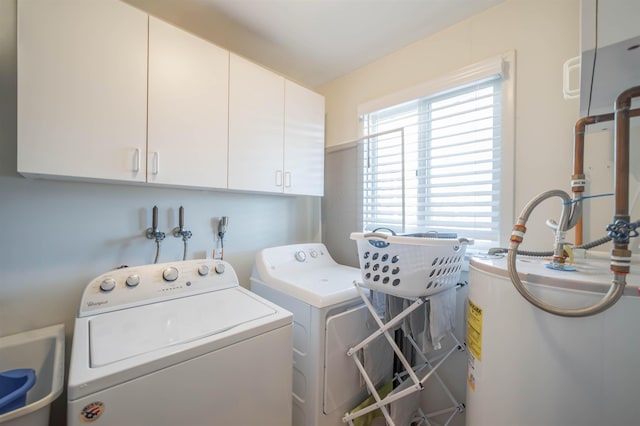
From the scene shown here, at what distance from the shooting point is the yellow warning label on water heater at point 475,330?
905 mm

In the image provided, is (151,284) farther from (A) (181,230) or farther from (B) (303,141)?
(B) (303,141)

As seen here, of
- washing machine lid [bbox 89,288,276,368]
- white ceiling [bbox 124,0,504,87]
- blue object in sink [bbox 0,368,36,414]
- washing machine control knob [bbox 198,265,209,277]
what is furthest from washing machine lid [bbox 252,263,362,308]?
white ceiling [bbox 124,0,504,87]

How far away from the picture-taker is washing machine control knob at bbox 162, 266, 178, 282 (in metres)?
1.33

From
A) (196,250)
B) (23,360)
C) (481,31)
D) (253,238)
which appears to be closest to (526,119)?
(481,31)

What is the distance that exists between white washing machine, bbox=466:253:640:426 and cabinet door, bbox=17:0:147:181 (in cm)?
163

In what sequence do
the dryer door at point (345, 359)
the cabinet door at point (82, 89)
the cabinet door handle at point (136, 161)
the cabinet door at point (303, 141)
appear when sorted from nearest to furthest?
the cabinet door at point (82, 89)
the cabinet door handle at point (136, 161)
the dryer door at point (345, 359)
the cabinet door at point (303, 141)

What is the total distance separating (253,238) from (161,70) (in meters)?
1.22

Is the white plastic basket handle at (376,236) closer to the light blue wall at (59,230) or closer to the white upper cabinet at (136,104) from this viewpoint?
the white upper cabinet at (136,104)

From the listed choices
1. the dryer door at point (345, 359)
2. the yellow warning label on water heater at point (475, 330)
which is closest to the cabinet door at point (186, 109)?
the dryer door at point (345, 359)

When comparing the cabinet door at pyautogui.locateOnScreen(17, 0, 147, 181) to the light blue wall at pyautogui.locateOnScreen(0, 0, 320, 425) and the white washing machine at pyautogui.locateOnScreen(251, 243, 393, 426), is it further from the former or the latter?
the white washing machine at pyautogui.locateOnScreen(251, 243, 393, 426)

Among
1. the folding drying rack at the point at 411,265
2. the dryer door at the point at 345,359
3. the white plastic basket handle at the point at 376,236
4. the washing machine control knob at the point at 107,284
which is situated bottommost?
the dryer door at the point at 345,359

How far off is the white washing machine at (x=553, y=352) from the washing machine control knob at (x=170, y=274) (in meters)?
1.45

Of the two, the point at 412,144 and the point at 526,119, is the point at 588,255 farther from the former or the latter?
the point at 412,144

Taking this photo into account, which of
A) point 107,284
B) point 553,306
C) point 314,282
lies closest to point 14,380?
point 107,284
